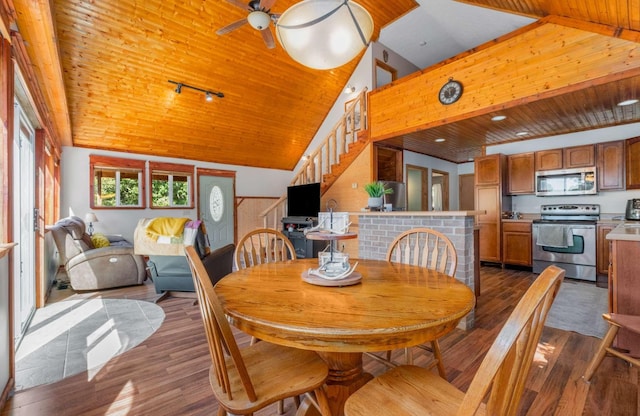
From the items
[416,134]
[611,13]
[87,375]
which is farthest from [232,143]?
[611,13]

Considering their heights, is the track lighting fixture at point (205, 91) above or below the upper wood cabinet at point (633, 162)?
above

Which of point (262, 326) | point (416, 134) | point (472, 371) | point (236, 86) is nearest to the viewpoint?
point (262, 326)

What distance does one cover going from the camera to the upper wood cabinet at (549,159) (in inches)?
200

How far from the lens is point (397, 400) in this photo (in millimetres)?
1056

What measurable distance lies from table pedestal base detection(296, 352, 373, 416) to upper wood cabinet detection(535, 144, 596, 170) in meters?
5.51

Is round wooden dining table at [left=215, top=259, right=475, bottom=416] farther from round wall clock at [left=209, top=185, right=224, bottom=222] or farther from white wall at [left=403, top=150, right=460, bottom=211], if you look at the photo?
round wall clock at [left=209, top=185, right=224, bottom=222]

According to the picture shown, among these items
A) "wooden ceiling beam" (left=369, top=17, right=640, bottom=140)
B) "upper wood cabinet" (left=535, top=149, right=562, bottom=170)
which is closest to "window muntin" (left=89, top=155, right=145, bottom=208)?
"wooden ceiling beam" (left=369, top=17, right=640, bottom=140)

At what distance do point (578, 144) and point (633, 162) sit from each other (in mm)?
776

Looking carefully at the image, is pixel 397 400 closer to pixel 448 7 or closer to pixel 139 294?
pixel 139 294

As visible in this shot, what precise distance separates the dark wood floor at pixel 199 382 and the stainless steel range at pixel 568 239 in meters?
2.51

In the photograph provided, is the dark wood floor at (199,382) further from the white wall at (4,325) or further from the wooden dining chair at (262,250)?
the wooden dining chair at (262,250)

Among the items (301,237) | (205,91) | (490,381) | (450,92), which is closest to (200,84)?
(205,91)

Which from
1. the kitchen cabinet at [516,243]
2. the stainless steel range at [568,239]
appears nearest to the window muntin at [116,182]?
the kitchen cabinet at [516,243]

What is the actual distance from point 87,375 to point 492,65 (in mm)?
5114
